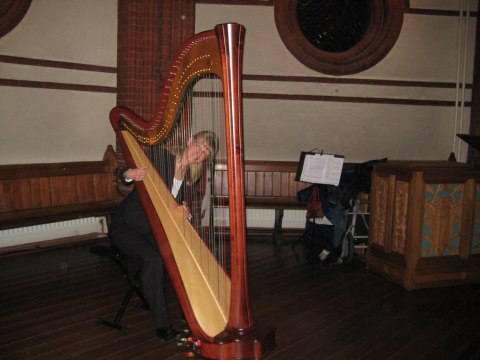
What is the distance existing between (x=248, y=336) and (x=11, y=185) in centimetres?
358

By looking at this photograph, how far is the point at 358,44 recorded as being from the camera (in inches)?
219

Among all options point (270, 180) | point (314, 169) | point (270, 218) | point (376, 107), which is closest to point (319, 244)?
point (314, 169)

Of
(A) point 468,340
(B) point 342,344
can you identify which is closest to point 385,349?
(B) point 342,344

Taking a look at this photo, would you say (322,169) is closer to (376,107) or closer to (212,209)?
(376,107)

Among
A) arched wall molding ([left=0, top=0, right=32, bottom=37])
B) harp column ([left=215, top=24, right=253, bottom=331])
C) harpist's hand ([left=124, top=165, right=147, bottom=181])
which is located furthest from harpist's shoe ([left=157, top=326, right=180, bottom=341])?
arched wall molding ([left=0, top=0, right=32, bottom=37])

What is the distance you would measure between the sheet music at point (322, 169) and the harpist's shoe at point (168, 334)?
7.97ft

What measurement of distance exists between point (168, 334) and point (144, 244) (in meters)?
0.59

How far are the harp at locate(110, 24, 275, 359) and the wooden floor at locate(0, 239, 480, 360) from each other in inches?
24.6

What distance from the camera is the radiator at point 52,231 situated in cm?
460

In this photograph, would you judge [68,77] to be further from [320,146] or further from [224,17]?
[320,146]

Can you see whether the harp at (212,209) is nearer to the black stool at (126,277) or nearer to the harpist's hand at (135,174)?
the harpist's hand at (135,174)

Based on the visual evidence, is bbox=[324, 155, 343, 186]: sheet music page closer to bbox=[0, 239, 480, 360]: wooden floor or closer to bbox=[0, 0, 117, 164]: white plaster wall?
bbox=[0, 239, 480, 360]: wooden floor

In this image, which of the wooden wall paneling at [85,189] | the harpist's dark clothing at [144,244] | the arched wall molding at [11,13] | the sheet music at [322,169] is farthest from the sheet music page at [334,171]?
the arched wall molding at [11,13]

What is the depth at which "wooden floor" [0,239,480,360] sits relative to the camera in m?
2.60
